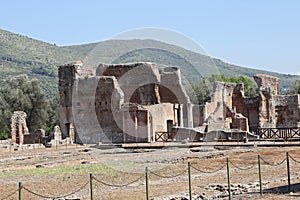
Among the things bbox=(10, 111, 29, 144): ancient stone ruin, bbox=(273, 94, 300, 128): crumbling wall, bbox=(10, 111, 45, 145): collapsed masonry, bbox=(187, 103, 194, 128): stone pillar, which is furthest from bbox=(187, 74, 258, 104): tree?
bbox=(10, 111, 29, 144): ancient stone ruin

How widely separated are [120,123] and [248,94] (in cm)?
3827

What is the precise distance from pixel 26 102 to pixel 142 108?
22.3 metres

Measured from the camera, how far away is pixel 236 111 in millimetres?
58844

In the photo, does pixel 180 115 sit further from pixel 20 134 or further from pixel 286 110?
pixel 286 110

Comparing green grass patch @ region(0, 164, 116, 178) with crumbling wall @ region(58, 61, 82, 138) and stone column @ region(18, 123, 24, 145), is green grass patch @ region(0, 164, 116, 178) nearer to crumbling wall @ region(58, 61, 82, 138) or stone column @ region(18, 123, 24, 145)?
crumbling wall @ region(58, 61, 82, 138)

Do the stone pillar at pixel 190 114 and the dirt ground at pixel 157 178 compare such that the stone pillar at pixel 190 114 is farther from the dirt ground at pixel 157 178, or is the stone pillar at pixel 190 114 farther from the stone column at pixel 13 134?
the dirt ground at pixel 157 178

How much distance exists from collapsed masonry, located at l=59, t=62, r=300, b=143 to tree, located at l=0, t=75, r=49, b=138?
1270 centimetres

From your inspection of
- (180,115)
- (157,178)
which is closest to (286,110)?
(180,115)

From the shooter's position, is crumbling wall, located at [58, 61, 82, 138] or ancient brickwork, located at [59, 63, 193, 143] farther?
crumbling wall, located at [58, 61, 82, 138]

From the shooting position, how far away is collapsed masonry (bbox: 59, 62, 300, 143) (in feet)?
140

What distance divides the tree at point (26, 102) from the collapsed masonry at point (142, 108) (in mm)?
12700

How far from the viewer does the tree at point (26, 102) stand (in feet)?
198

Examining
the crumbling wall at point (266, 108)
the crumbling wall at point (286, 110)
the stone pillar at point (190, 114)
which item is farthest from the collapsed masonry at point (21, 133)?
the crumbling wall at point (286, 110)

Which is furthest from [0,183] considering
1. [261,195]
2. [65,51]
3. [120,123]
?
[65,51]
